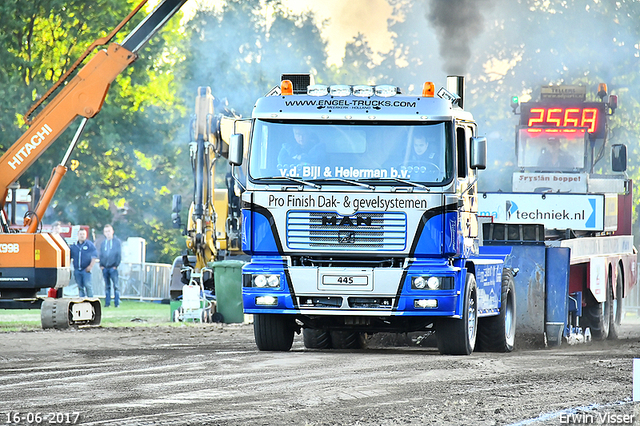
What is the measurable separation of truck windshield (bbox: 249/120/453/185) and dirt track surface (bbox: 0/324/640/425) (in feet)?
7.01

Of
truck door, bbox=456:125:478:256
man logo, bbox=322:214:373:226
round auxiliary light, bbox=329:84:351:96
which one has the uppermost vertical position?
round auxiliary light, bbox=329:84:351:96

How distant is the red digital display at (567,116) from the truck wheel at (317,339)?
12.8m

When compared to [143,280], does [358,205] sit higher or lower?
higher

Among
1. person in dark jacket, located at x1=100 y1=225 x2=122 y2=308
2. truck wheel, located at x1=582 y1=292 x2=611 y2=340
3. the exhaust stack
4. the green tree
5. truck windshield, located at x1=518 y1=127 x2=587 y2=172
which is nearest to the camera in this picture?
the exhaust stack

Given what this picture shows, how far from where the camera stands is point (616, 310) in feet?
71.7

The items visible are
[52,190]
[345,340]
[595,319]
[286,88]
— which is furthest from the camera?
[52,190]

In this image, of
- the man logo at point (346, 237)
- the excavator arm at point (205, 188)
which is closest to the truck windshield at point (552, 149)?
the excavator arm at point (205, 188)

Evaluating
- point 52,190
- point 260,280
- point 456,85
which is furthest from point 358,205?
point 52,190

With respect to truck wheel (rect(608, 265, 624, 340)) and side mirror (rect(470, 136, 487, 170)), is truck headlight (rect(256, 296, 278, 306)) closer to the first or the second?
side mirror (rect(470, 136, 487, 170))

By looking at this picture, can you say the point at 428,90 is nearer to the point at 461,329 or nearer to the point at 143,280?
the point at 461,329

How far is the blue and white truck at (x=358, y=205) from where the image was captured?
561 inches

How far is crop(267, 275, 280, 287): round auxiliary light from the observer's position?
14.5 m

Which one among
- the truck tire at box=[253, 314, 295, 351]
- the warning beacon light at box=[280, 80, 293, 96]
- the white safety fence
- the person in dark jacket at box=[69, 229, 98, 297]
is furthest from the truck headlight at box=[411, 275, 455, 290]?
the white safety fence

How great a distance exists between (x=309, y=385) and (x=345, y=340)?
18.5 feet
